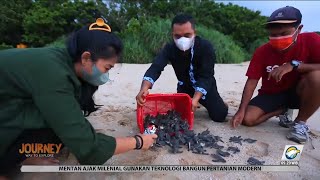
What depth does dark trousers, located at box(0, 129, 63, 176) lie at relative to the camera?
1.62m

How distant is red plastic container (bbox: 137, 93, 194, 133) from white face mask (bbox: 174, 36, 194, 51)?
35 centimetres

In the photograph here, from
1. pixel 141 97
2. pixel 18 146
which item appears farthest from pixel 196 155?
pixel 18 146

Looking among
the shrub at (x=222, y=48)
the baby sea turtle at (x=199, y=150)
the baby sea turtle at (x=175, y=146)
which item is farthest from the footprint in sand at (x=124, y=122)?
the shrub at (x=222, y=48)

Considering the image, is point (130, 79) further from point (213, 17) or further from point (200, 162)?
point (213, 17)

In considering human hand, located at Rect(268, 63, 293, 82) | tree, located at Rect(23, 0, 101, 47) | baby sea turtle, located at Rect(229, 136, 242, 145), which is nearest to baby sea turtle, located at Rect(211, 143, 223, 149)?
baby sea turtle, located at Rect(229, 136, 242, 145)

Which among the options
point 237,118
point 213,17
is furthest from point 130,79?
point 213,17

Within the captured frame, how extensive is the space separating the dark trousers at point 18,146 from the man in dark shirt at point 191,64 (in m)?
0.87

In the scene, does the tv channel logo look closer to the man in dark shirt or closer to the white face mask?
the man in dark shirt

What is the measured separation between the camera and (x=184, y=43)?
101 inches

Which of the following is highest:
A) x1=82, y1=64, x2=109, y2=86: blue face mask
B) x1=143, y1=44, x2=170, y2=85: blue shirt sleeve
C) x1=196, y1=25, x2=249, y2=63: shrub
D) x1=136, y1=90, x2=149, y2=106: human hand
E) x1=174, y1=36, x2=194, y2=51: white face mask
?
x1=174, y1=36, x2=194, y2=51: white face mask

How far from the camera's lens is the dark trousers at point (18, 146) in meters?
1.62

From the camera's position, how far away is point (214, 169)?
74.5 inches

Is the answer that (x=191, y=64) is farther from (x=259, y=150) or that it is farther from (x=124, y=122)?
(x=259, y=150)

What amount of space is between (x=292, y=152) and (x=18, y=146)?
157 cm
